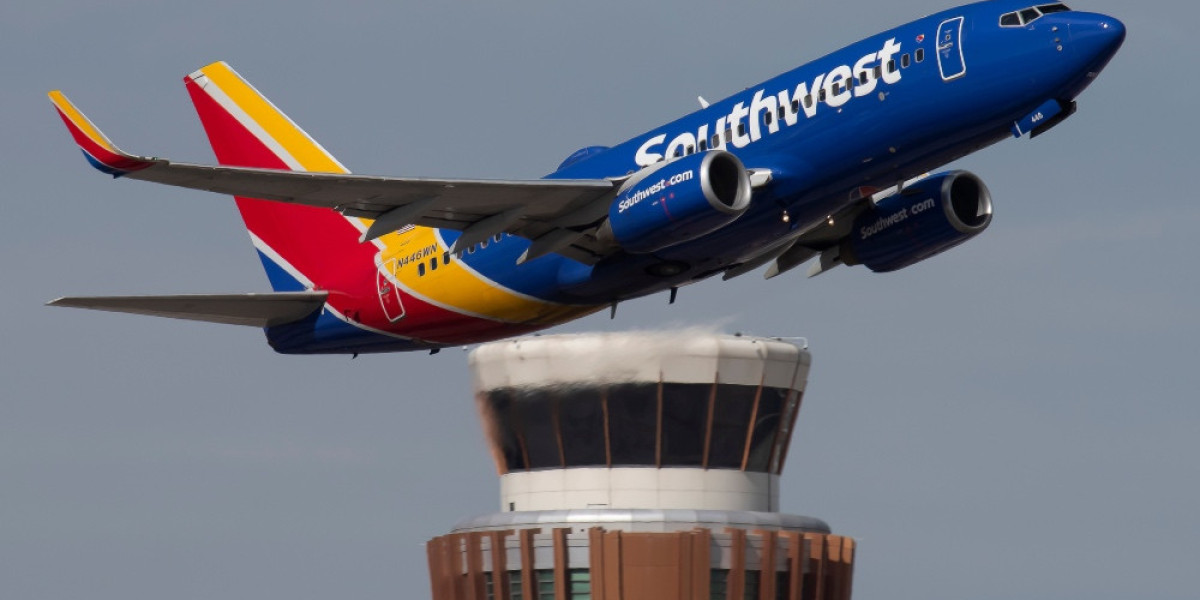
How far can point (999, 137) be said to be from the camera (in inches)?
2175

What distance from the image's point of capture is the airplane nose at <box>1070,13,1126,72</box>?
5347 centimetres

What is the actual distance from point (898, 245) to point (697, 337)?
20562 millimetres

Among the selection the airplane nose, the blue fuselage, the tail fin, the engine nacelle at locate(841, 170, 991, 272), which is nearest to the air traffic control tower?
the tail fin

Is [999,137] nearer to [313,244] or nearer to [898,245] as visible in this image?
[898,245]

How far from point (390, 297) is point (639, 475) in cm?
2052

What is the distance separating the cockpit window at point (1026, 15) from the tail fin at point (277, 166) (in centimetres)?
1845

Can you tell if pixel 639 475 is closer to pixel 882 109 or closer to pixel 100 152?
pixel 882 109

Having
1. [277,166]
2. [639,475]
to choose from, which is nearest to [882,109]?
[277,166]

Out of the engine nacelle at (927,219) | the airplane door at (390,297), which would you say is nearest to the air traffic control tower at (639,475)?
the airplane door at (390,297)

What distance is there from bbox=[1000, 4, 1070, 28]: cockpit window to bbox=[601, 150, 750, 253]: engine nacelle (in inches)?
260

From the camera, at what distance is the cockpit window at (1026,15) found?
179ft

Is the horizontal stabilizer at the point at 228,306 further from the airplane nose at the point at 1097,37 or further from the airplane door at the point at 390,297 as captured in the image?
the airplane nose at the point at 1097,37

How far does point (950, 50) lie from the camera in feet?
179

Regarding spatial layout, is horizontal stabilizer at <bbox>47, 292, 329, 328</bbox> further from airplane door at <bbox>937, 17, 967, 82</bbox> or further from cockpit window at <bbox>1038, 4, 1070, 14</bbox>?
cockpit window at <bbox>1038, 4, 1070, 14</bbox>
